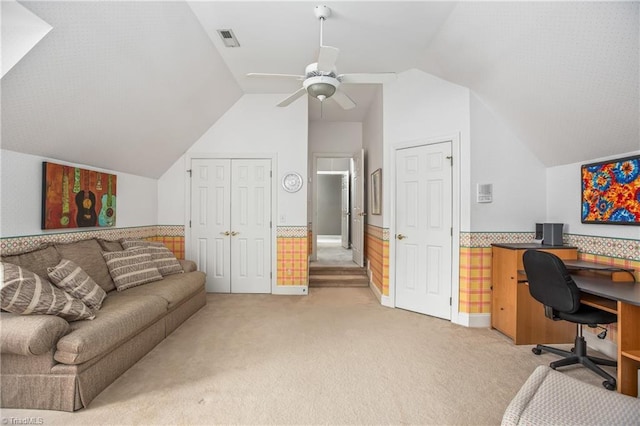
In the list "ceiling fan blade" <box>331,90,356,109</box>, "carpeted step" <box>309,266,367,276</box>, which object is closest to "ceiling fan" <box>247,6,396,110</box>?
"ceiling fan blade" <box>331,90,356,109</box>

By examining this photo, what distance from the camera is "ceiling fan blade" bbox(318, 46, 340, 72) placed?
2.16 metres

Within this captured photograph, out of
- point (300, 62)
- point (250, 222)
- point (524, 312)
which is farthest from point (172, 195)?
point (524, 312)

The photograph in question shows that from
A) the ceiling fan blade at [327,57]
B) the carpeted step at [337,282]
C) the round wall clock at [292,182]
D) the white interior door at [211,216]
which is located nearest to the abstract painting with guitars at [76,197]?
the white interior door at [211,216]

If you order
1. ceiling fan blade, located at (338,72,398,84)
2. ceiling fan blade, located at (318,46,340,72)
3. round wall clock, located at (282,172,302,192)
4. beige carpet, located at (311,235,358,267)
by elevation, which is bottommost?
beige carpet, located at (311,235,358,267)

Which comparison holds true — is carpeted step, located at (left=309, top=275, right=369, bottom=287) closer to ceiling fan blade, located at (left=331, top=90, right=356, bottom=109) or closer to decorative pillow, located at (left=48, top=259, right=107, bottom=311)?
ceiling fan blade, located at (left=331, top=90, right=356, bottom=109)

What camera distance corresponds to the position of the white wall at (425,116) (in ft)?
11.0

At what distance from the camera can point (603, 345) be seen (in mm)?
2697

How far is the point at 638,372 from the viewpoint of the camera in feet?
6.31

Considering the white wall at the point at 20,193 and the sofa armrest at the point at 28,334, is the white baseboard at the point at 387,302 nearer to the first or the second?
the sofa armrest at the point at 28,334

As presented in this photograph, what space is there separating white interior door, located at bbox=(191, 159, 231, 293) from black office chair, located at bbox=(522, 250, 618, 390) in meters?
3.74

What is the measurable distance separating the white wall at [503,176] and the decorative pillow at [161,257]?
344 cm

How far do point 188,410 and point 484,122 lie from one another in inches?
146

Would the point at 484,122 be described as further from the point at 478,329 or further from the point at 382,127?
the point at 478,329

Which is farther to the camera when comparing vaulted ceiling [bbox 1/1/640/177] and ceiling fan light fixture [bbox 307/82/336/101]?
ceiling fan light fixture [bbox 307/82/336/101]
